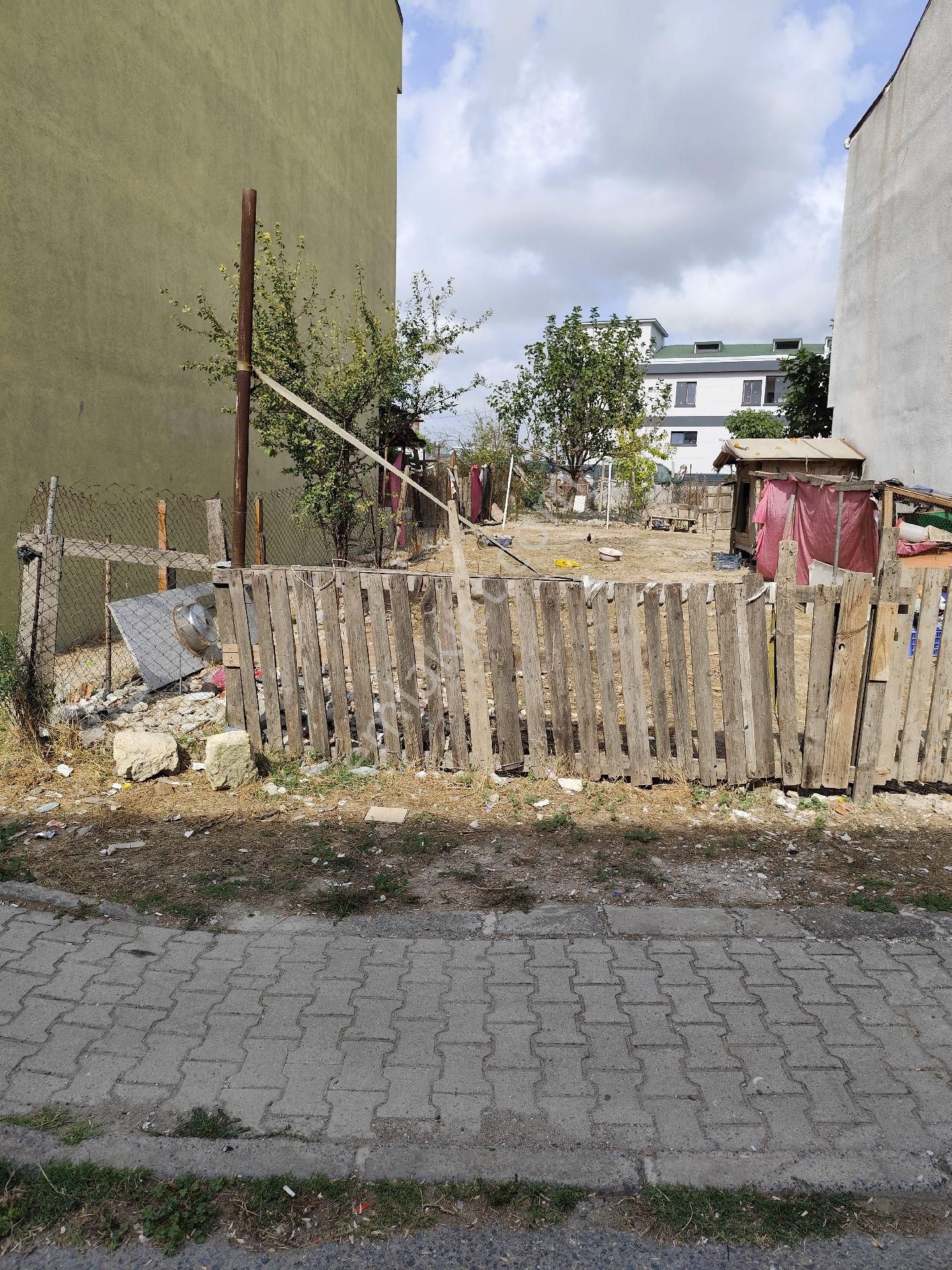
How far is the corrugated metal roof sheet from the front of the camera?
1738cm

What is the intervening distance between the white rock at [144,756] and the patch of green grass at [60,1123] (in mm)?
2865

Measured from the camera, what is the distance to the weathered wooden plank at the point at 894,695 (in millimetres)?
4910

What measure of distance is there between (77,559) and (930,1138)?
9193 mm

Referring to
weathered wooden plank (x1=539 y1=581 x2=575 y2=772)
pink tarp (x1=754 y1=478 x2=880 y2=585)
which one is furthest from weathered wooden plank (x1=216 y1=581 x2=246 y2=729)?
pink tarp (x1=754 y1=478 x2=880 y2=585)

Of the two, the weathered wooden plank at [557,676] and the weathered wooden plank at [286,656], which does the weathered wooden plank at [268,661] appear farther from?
the weathered wooden plank at [557,676]

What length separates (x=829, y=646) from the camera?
4961mm

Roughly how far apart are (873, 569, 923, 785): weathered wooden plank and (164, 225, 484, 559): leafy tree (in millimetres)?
6948

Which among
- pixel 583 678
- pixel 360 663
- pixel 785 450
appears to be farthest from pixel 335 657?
pixel 785 450

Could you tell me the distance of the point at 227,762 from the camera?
17.5ft

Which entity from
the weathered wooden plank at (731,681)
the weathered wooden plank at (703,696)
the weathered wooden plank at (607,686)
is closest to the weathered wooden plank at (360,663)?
the weathered wooden plank at (607,686)

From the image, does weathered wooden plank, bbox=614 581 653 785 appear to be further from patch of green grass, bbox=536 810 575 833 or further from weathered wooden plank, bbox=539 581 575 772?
patch of green grass, bbox=536 810 575 833

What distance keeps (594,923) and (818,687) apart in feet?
6.97

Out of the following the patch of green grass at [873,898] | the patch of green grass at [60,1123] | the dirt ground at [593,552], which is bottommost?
the patch of green grass at [60,1123]

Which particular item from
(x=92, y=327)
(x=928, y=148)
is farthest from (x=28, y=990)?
(x=928, y=148)
